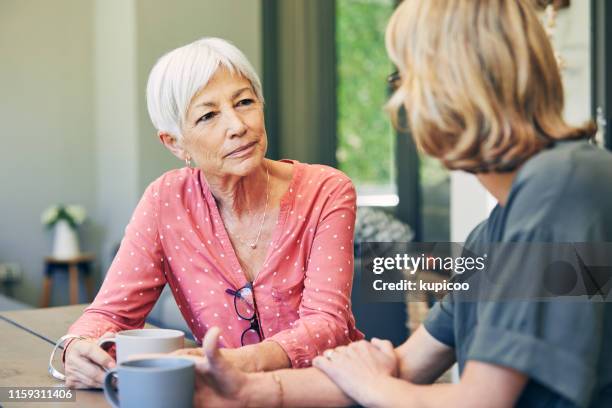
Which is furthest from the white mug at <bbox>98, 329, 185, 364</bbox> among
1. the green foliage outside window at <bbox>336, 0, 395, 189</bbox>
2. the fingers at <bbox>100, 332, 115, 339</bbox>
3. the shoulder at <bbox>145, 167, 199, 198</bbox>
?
the green foliage outside window at <bbox>336, 0, 395, 189</bbox>

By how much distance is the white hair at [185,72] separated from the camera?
1.52 m

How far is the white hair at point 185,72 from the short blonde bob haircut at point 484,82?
67cm

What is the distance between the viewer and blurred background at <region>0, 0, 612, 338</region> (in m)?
5.09

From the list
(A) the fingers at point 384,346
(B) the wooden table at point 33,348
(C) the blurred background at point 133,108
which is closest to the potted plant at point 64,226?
(C) the blurred background at point 133,108

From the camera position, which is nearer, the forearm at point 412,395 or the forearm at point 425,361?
the forearm at point 412,395

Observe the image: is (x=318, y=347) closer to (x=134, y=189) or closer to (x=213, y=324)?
(x=213, y=324)

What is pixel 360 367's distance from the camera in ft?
3.61

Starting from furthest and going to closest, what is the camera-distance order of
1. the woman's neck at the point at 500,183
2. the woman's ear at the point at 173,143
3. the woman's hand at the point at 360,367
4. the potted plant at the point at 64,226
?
1. the potted plant at the point at 64,226
2. the woman's ear at the point at 173,143
3. the woman's hand at the point at 360,367
4. the woman's neck at the point at 500,183

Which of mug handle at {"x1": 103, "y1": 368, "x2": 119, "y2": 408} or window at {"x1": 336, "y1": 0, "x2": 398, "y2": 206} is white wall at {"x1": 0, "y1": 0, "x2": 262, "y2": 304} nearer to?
window at {"x1": 336, "y1": 0, "x2": 398, "y2": 206}

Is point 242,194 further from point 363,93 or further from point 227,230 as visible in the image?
point 363,93

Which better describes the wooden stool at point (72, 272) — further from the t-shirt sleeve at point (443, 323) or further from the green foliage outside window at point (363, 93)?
the t-shirt sleeve at point (443, 323)

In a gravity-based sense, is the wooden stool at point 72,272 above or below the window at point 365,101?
below

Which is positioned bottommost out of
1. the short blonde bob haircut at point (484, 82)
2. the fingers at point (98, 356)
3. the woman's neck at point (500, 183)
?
the fingers at point (98, 356)

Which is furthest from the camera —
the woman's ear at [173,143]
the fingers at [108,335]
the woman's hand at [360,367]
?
the woman's ear at [173,143]
